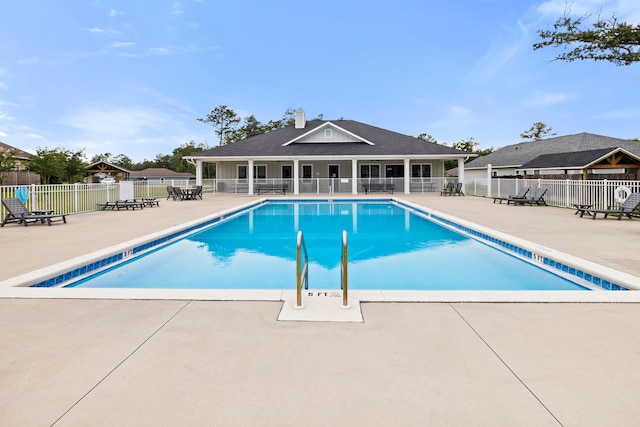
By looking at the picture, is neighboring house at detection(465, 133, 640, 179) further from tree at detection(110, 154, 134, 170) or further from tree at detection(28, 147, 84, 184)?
tree at detection(110, 154, 134, 170)

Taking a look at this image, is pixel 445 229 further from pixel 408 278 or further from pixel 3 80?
pixel 3 80

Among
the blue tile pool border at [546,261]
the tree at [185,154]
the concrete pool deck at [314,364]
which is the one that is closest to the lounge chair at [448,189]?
the blue tile pool border at [546,261]

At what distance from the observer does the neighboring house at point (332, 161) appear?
25719 mm

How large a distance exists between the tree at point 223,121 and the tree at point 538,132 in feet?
135

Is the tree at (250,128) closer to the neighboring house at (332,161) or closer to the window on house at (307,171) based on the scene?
the neighboring house at (332,161)

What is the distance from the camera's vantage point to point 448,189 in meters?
25.8

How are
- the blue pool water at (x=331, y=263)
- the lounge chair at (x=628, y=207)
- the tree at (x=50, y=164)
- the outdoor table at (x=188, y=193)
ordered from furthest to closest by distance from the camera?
the tree at (x=50, y=164), the outdoor table at (x=188, y=193), the lounge chair at (x=628, y=207), the blue pool water at (x=331, y=263)

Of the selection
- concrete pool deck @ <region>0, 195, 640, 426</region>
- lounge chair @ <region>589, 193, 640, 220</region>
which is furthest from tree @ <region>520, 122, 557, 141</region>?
concrete pool deck @ <region>0, 195, 640, 426</region>

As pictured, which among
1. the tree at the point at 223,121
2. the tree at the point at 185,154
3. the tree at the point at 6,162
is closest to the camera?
the tree at the point at 6,162

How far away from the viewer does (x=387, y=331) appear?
317cm

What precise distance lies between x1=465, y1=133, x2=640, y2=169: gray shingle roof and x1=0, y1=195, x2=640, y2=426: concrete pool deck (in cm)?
3528

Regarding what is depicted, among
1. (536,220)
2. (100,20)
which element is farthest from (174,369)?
(100,20)

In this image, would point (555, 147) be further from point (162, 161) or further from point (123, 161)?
point (123, 161)

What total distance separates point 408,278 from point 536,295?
223 cm
